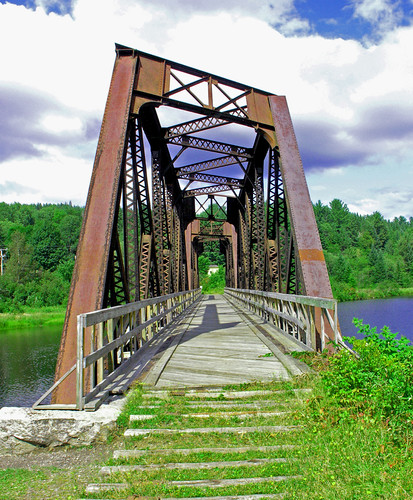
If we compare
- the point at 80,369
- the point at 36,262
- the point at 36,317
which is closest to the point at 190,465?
the point at 80,369

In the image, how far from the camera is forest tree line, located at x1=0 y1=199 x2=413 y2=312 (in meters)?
60.3

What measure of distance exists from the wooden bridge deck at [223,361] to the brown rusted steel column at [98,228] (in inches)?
41.8

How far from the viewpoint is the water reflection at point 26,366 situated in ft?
49.4

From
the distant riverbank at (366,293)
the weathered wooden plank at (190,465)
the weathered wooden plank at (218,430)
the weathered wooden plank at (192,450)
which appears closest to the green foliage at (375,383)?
the weathered wooden plank at (218,430)

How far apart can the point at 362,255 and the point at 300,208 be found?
388 ft

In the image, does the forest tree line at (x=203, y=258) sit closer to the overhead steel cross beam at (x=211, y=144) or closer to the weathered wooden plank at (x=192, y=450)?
the overhead steel cross beam at (x=211, y=144)

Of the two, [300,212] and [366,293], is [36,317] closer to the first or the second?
[300,212]

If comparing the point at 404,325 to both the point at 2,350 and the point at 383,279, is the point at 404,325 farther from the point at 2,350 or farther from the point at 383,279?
the point at 383,279

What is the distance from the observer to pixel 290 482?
2.63m

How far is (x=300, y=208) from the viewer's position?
8.13 meters

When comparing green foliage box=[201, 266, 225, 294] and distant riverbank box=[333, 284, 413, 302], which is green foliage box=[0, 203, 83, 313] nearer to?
green foliage box=[201, 266, 225, 294]

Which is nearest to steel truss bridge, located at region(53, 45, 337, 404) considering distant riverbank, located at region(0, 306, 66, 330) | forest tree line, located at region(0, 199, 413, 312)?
Result: distant riverbank, located at region(0, 306, 66, 330)

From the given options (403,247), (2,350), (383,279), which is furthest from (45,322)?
(403,247)

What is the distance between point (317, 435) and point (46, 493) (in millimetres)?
2193
